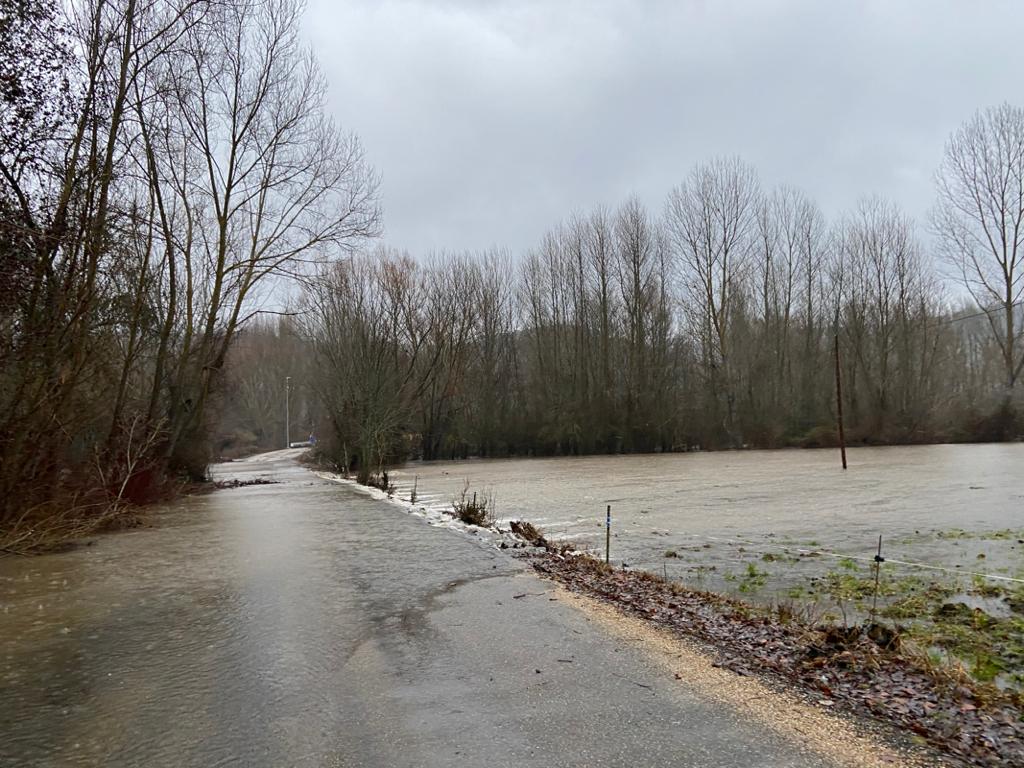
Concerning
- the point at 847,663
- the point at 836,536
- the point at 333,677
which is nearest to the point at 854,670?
the point at 847,663

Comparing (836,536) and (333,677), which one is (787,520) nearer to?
(836,536)

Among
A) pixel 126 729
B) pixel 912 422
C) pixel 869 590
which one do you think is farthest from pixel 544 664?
pixel 912 422

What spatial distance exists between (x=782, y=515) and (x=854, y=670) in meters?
11.7

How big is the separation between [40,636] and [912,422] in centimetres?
6038

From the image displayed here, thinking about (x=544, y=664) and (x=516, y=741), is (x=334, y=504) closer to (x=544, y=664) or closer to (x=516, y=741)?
(x=544, y=664)

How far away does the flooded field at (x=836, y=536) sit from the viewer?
7168mm

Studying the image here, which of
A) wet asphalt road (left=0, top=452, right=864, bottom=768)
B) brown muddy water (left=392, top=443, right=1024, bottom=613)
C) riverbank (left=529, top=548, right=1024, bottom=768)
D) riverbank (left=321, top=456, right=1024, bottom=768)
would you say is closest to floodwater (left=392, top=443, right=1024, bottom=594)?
brown muddy water (left=392, top=443, right=1024, bottom=613)

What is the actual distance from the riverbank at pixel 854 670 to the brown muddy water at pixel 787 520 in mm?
1827

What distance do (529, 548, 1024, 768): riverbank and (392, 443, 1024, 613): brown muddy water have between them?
5.99 feet

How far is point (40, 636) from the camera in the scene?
5934mm

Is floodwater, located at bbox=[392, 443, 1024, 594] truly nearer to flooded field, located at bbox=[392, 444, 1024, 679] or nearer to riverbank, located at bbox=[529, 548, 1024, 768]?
flooded field, located at bbox=[392, 444, 1024, 679]

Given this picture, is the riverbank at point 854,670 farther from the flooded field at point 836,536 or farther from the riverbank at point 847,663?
the flooded field at point 836,536

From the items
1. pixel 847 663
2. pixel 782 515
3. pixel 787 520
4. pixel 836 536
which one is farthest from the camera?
pixel 782 515

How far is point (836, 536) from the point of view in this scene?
12.5 m
